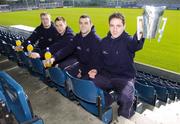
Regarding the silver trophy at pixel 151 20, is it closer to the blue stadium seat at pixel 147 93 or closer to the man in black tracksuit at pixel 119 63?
the man in black tracksuit at pixel 119 63

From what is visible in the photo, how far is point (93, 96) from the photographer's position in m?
1.78

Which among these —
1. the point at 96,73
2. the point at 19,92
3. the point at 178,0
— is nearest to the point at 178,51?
the point at 96,73

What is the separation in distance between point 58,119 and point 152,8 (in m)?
1.35

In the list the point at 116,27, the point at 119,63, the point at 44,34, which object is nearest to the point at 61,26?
the point at 44,34

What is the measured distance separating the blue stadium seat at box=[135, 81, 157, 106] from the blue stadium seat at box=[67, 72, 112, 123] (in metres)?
1.14

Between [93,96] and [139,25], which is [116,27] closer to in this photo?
[139,25]

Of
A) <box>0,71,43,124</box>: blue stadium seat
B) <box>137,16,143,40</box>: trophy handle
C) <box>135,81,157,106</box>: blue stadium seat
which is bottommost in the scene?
<box>135,81,157,106</box>: blue stadium seat

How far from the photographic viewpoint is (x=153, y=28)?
1.67 metres

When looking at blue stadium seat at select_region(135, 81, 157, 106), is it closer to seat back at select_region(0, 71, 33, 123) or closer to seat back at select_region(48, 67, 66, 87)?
seat back at select_region(48, 67, 66, 87)

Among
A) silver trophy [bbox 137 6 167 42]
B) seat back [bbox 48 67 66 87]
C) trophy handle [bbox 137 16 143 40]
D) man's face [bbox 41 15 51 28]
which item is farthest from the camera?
man's face [bbox 41 15 51 28]

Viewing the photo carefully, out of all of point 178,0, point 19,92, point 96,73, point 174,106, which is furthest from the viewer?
point 178,0

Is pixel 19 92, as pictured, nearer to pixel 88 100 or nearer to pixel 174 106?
pixel 88 100

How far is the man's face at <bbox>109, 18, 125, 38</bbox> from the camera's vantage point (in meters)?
2.06

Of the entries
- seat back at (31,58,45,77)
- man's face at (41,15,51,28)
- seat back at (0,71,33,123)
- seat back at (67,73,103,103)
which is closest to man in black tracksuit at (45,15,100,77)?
seat back at (31,58,45,77)
